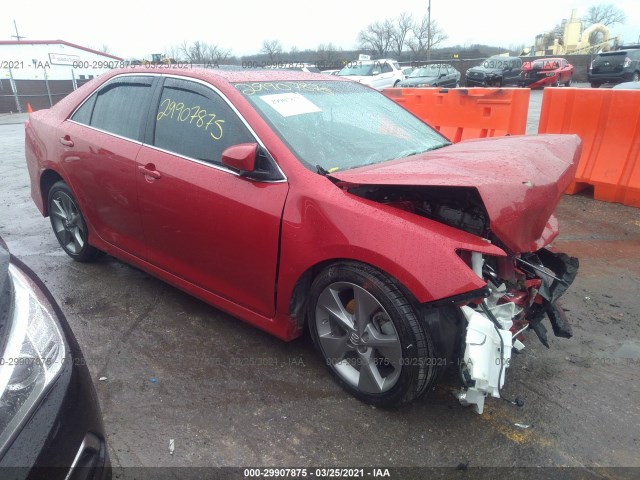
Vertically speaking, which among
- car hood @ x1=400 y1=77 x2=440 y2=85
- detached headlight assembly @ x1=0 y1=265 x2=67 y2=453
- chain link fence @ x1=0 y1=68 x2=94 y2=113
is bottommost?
chain link fence @ x1=0 y1=68 x2=94 y2=113

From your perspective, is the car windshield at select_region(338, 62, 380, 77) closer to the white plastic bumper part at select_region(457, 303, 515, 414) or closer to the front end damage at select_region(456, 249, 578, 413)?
the front end damage at select_region(456, 249, 578, 413)

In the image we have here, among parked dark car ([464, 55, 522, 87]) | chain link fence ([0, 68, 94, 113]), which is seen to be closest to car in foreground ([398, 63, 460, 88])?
parked dark car ([464, 55, 522, 87])

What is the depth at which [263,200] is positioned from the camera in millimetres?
2627

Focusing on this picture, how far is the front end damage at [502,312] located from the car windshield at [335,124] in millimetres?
932

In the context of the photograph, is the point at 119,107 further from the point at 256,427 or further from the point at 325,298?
the point at 256,427

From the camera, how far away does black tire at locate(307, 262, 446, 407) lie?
2.29 metres

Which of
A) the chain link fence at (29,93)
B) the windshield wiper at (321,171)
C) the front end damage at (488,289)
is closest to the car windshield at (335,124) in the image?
the windshield wiper at (321,171)

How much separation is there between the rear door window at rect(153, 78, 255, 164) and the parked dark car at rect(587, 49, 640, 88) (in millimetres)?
23096

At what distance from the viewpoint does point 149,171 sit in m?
3.14

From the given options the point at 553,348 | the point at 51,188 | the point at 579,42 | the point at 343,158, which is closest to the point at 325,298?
the point at 343,158

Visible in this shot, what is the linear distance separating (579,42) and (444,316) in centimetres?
6057

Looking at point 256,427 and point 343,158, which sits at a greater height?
point 343,158

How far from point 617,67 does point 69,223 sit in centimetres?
2341

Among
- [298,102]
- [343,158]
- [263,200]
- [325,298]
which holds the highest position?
[298,102]
